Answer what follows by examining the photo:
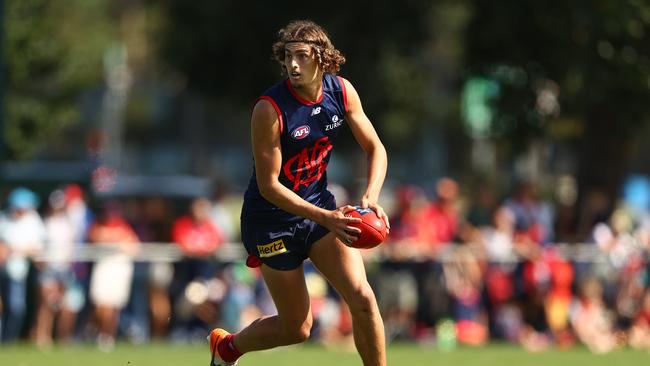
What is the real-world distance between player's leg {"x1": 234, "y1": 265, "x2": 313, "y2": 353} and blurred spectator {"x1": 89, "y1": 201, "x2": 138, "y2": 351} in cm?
772

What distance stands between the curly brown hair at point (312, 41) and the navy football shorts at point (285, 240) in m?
0.95

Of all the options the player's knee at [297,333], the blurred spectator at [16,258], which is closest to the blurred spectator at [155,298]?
the blurred spectator at [16,258]

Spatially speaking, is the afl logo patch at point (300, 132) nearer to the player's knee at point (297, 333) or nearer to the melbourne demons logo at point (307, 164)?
the melbourne demons logo at point (307, 164)

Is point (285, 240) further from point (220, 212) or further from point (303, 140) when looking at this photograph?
point (220, 212)

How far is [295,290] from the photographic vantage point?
860cm

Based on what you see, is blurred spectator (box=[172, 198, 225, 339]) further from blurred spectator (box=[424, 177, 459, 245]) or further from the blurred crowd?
blurred spectator (box=[424, 177, 459, 245])

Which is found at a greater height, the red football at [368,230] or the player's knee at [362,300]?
the red football at [368,230]

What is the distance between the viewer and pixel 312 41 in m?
8.23

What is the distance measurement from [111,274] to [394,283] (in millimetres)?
3399

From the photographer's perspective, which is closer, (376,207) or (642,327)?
(376,207)

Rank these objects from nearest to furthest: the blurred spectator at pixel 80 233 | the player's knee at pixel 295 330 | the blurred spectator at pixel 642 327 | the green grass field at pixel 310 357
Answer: the player's knee at pixel 295 330 → the green grass field at pixel 310 357 → the blurred spectator at pixel 80 233 → the blurred spectator at pixel 642 327

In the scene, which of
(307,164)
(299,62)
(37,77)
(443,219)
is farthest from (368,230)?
(37,77)

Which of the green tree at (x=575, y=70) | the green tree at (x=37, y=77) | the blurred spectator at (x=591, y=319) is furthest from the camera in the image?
the green tree at (x=37, y=77)

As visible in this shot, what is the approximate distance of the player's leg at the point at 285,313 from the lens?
8578 millimetres
